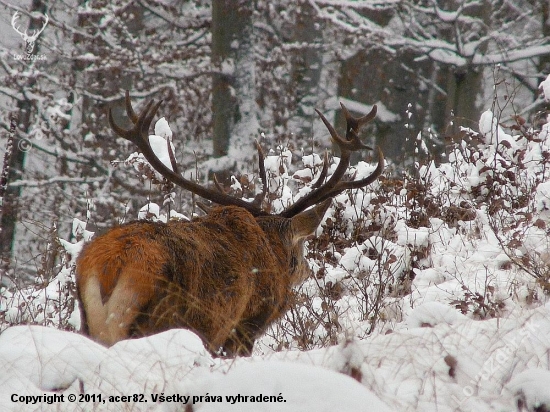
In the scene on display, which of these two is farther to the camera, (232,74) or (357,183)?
(232,74)

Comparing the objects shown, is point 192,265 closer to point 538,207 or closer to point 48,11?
point 538,207

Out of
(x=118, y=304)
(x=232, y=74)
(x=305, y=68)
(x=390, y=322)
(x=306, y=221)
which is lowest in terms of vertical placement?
(x=390, y=322)

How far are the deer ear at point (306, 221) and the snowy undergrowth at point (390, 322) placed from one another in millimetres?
435

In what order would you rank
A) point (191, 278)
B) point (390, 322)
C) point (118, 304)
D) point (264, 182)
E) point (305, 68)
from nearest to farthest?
point (118, 304) → point (191, 278) → point (390, 322) → point (264, 182) → point (305, 68)

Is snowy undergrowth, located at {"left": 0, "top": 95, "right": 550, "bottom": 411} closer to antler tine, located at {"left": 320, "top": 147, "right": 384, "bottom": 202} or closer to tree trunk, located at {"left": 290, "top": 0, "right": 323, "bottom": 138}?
antler tine, located at {"left": 320, "top": 147, "right": 384, "bottom": 202}

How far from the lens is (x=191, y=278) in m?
3.81

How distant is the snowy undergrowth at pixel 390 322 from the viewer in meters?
2.44

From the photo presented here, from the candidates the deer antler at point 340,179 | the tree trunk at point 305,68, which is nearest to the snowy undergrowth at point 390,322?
the deer antler at point 340,179

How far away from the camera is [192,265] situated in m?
3.83

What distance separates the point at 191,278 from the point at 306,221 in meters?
1.59

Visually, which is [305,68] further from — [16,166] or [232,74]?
[16,166]

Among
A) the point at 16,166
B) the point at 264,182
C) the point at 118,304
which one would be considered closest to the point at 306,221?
the point at 264,182

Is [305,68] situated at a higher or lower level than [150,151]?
higher

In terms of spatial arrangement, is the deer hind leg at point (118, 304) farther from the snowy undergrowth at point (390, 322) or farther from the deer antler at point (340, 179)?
the deer antler at point (340, 179)
